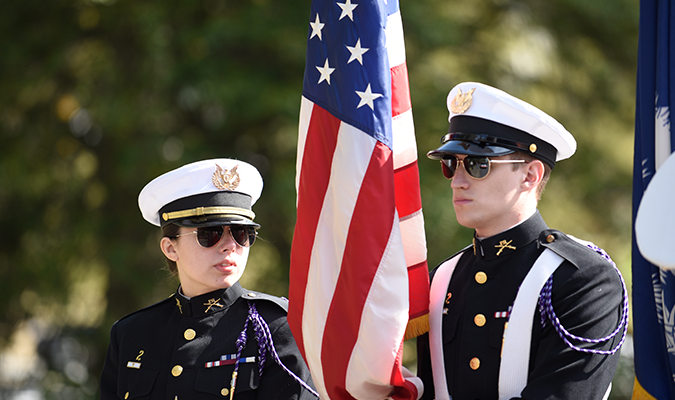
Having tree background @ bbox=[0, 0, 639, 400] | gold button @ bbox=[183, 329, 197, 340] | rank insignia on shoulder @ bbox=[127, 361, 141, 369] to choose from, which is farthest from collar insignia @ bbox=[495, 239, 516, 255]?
tree background @ bbox=[0, 0, 639, 400]

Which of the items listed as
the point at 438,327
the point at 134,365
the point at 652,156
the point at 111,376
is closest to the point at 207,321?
the point at 134,365

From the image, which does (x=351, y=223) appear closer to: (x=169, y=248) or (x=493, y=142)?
(x=493, y=142)

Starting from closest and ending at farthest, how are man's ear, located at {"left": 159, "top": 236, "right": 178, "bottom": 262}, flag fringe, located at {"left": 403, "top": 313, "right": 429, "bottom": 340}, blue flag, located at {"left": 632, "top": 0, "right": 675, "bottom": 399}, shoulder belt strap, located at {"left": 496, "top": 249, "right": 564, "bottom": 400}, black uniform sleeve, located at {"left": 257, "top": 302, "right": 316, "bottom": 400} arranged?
1. blue flag, located at {"left": 632, "top": 0, "right": 675, "bottom": 399}
2. shoulder belt strap, located at {"left": 496, "top": 249, "right": 564, "bottom": 400}
3. flag fringe, located at {"left": 403, "top": 313, "right": 429, "bottom": 340}
4. black uniform sleeve, located at {"left": 257, "top": 302, "right": 316, "bottom": 400}
5. man's ear, located at {"left": 159, "top": 236, "right": 178, "bottom": 262}

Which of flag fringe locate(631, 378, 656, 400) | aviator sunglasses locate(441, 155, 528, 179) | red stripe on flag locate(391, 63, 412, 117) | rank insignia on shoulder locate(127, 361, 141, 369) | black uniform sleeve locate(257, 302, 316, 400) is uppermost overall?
red stripe on flag locate(391, 63, 412, 117)

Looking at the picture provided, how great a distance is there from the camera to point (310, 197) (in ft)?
10.4

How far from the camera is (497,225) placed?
10.2ft

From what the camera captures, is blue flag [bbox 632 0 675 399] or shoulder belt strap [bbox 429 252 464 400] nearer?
blue flag [bbox 632 0 675 399]

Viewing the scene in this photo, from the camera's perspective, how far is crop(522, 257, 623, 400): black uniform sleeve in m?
2.69

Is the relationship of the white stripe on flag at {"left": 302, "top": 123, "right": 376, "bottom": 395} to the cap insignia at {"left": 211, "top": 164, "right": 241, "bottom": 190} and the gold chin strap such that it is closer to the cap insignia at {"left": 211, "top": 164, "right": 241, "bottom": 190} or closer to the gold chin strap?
the gold chin strap

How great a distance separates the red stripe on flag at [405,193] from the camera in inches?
130

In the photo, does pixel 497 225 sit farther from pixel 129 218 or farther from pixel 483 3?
pixel 483 3

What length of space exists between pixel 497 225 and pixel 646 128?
0.83 metres

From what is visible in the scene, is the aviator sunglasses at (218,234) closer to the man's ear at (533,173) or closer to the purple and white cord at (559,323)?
the man's ear at (533,173)

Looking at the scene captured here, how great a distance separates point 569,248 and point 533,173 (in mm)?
355
